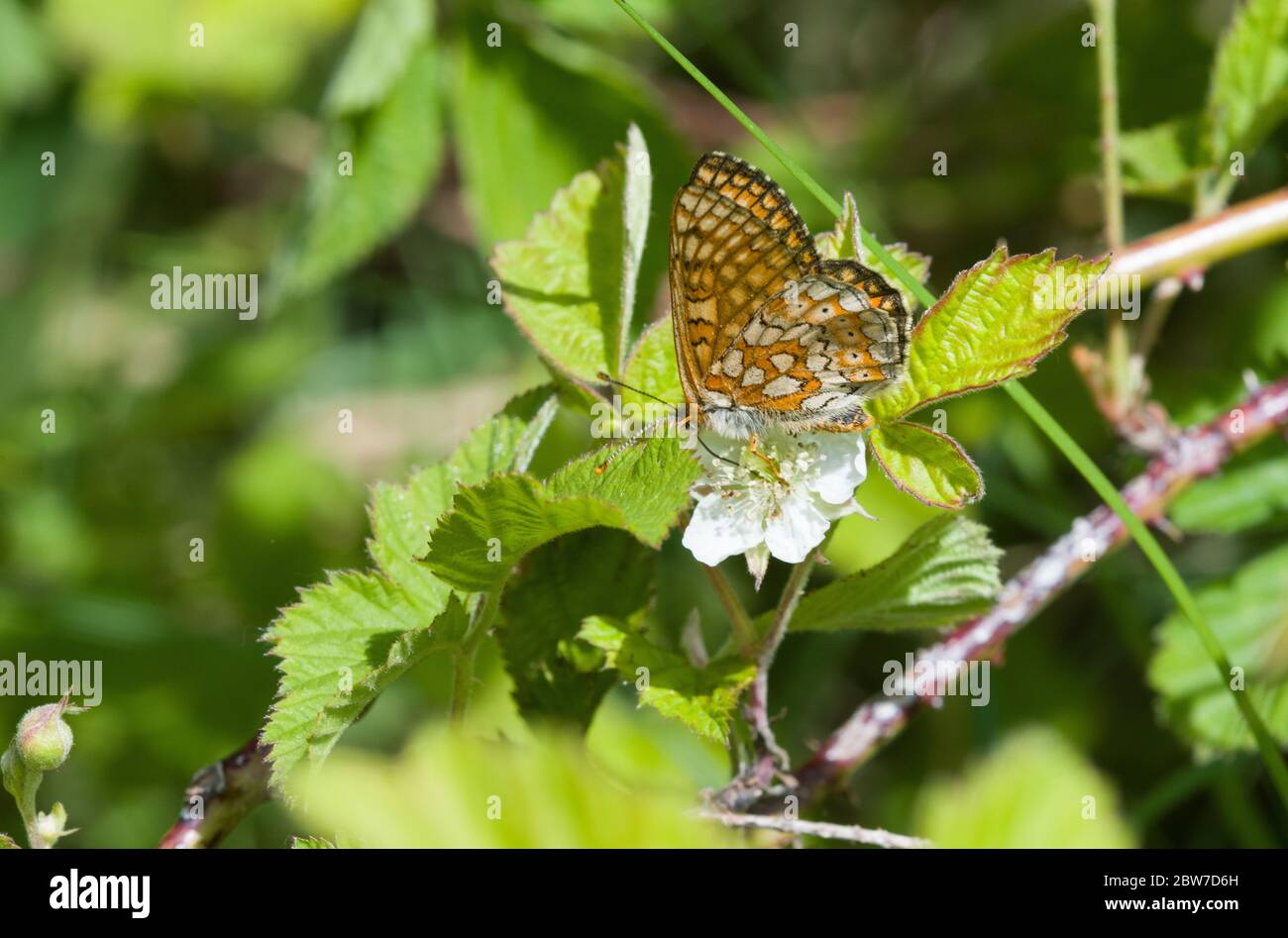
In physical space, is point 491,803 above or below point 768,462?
below

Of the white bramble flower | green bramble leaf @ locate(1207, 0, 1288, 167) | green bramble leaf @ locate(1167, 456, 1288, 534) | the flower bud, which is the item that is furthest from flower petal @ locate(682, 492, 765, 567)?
green bramble leaf @ locate(1207, 0, 1288, 167)

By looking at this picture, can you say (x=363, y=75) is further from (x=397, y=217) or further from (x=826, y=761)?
(x=826, y=761)

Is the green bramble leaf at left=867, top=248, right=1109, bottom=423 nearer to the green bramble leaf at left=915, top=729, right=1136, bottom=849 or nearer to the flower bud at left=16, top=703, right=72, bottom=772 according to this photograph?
the green bramble leaf at left=915, top=729, right=1136, bottom=849

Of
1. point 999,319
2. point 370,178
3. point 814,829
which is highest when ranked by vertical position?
point 370,178

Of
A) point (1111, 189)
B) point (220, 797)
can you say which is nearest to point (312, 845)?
point (220, 797)

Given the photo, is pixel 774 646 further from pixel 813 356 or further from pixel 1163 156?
pixel 1163 156
